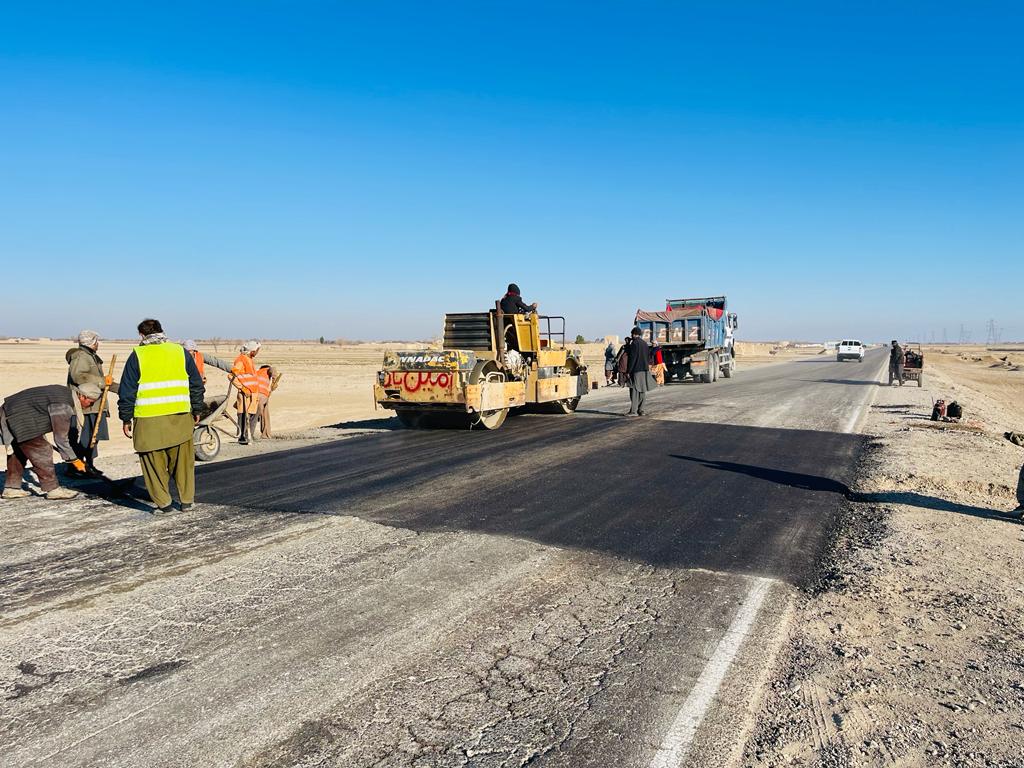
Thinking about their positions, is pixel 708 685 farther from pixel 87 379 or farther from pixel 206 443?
pixel 206 443

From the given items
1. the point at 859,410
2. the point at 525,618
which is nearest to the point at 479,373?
the point at 525,618

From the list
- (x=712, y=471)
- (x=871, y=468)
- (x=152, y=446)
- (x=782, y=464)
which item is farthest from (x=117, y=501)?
(x=871, y=468)

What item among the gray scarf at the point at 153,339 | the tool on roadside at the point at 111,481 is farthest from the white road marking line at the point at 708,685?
the tool on roadside at the point at 111,481

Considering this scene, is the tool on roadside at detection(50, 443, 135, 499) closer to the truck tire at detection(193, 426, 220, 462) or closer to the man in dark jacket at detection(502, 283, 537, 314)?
the truck tire at detection(193, 426, 220, 462)

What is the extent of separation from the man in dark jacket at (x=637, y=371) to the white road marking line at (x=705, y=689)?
10520 mm

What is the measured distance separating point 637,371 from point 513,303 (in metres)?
3.13

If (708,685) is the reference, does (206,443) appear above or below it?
above

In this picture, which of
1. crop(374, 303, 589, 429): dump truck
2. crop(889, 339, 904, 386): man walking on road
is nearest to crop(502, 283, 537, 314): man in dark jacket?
crop(374, 303, 589, 429): dump truck

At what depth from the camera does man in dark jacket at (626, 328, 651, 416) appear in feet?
49.8

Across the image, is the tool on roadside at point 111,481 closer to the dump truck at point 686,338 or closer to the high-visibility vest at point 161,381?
Result: the high-visibility vest at point 161,381

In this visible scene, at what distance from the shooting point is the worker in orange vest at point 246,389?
36.2 ft

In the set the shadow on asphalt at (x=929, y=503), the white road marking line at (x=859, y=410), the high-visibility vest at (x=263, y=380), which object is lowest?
the white road marking line at (x=859, y=410)

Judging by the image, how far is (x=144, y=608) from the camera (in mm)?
4316

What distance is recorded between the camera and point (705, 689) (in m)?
3.47
